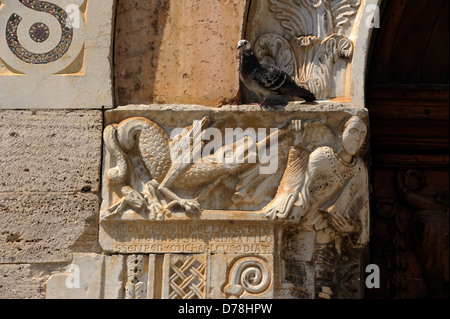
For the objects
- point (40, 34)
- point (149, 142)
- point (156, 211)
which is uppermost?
point (40, 34)

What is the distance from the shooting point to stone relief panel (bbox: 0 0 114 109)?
539cm

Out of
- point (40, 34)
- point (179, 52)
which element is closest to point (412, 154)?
point (179, 52)

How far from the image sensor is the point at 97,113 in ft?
17.6

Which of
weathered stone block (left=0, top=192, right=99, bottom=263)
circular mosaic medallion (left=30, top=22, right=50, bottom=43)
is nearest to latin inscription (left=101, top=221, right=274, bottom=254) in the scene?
weathered stone block (left=0, top=192, right=99, bottom=263)

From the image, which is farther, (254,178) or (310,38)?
(310,38)

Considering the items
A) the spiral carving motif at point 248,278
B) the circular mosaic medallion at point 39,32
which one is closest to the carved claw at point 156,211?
the spiral carving motif at point 248,278

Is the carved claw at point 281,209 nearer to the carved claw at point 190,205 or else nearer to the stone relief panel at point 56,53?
the carved claw at point 190,205

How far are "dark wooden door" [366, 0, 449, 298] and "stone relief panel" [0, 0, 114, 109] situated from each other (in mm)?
1653

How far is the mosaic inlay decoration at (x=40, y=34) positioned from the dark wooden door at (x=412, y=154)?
1.83m

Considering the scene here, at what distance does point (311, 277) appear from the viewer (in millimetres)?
5242

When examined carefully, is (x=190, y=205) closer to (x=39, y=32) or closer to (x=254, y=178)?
(x=254, y=178)

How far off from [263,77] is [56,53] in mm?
1142

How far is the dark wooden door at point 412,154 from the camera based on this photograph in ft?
19.9
